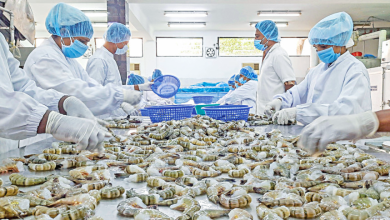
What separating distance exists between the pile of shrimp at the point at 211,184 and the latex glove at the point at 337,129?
130mm

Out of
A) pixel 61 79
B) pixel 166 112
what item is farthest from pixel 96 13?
pixel 61 79

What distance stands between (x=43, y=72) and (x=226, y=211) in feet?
7.16

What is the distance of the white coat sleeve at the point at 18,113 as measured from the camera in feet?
4.48

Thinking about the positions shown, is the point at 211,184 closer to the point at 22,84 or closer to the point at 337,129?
the point at 337,129

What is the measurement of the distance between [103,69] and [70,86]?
1.40m

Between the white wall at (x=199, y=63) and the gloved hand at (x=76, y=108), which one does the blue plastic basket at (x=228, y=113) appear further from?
the white wall at (x=199, y=63)

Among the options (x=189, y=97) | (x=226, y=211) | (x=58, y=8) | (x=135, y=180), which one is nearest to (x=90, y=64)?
(x=58, y=8)

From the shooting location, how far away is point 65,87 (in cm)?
266

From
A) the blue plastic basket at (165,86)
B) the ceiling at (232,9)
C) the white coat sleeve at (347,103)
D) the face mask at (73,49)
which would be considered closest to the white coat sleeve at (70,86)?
the face mask at (73,49)

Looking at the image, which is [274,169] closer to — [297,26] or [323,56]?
[323,56]

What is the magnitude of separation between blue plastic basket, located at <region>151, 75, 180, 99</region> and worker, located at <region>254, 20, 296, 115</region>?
118 cm

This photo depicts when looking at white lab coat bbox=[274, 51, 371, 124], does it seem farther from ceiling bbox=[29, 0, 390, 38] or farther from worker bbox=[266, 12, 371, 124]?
ceiling bbox=[29, 0, 390, 38]

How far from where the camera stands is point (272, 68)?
4168 mm

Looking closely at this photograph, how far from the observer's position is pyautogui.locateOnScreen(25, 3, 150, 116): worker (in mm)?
2613
